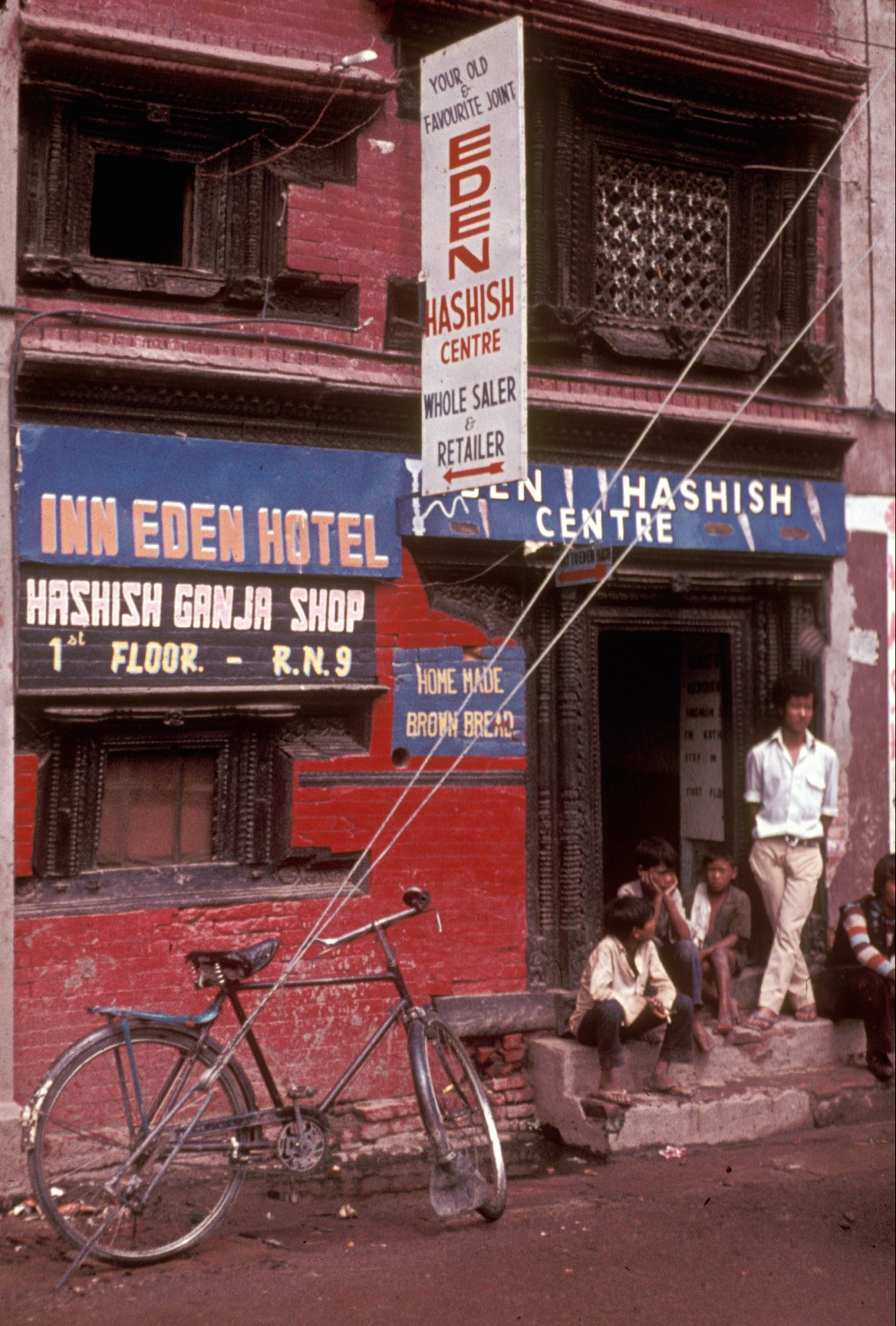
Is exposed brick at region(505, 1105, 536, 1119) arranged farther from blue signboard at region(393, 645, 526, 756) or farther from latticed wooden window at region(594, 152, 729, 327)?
latticed wooden window at region(594, 152, 729, 327)

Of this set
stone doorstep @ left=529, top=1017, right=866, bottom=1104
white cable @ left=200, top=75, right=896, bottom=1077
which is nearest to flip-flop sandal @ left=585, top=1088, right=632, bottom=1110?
stone doorstep @ left=529, top=1017, right=866, bottom=1104

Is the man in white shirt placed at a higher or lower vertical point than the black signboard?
lower

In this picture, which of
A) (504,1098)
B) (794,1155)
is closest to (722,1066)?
(794,1155)

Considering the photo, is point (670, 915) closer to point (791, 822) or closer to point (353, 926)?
point (791, 822)

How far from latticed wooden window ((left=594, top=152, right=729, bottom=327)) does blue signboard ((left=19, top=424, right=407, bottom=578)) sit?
2.08 meters

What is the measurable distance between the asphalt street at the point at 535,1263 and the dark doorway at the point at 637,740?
3370 millimetres

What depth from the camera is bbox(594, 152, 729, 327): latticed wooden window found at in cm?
874

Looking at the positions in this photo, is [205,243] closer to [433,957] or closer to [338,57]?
[338,57]

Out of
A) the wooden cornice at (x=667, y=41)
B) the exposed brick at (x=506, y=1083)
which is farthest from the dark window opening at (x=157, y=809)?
the wooden cornice at (x=667, y=41)

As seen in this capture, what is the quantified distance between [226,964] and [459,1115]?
4.17 ft

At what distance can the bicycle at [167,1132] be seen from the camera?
5527 millimetres

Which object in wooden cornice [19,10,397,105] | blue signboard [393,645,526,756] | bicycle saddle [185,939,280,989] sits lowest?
bicycle saddle [185,939,280,989]

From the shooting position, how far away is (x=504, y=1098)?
798 centimetres

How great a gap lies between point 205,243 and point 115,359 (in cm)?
100
